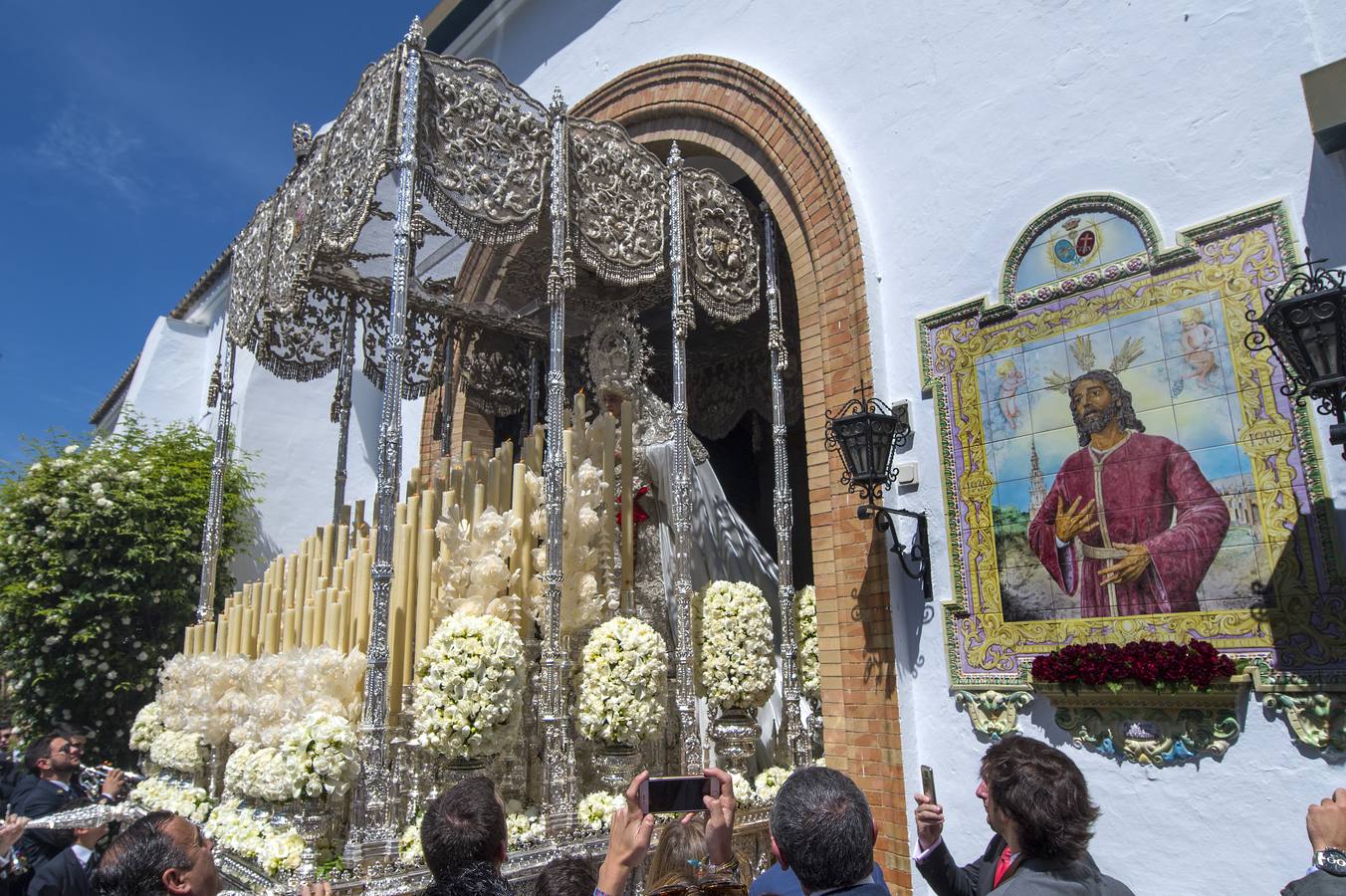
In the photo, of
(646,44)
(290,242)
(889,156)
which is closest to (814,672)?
(889,156)

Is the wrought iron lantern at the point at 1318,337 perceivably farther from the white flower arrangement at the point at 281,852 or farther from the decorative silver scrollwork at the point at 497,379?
the decorative silver scrollwork at the point at 497,379

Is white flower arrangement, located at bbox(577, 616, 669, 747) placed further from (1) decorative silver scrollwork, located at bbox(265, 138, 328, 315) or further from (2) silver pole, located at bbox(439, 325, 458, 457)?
(2) silver pole, located at bbox(439, 325, 458, 457)

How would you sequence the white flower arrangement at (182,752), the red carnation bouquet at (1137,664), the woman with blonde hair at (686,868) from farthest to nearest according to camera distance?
the white flower arrangement at (182,752) < the red carnation bouquet at (1137,664) < the woman with blonde hair at (686,868)

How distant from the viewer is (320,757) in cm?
413

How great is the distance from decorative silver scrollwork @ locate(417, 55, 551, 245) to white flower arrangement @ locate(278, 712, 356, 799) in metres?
2.73

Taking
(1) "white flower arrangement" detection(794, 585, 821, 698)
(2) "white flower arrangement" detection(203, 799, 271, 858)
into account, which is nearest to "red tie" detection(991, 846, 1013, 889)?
(1) "white flower arrangement" detection(794, 585, 821, 698)

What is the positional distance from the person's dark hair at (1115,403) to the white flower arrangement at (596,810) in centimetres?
298

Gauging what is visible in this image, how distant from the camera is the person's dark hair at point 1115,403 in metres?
4.15

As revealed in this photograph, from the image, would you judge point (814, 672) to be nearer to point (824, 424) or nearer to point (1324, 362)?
point (824, 424)

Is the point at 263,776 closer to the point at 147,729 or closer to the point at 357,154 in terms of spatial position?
the point at 147,729

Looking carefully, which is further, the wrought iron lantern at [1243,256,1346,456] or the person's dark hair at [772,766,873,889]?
the wrought iron lantern at [1243,256,1346,456]

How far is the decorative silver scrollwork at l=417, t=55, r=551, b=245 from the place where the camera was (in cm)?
486

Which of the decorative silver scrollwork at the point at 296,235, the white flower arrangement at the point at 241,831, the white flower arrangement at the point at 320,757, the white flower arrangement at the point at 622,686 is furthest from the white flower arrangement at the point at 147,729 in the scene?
the white flower arrangement at the point at 622,686

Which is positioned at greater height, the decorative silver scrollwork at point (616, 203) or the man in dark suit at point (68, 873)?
the decorative silver scrollwork at point (616, 203)
